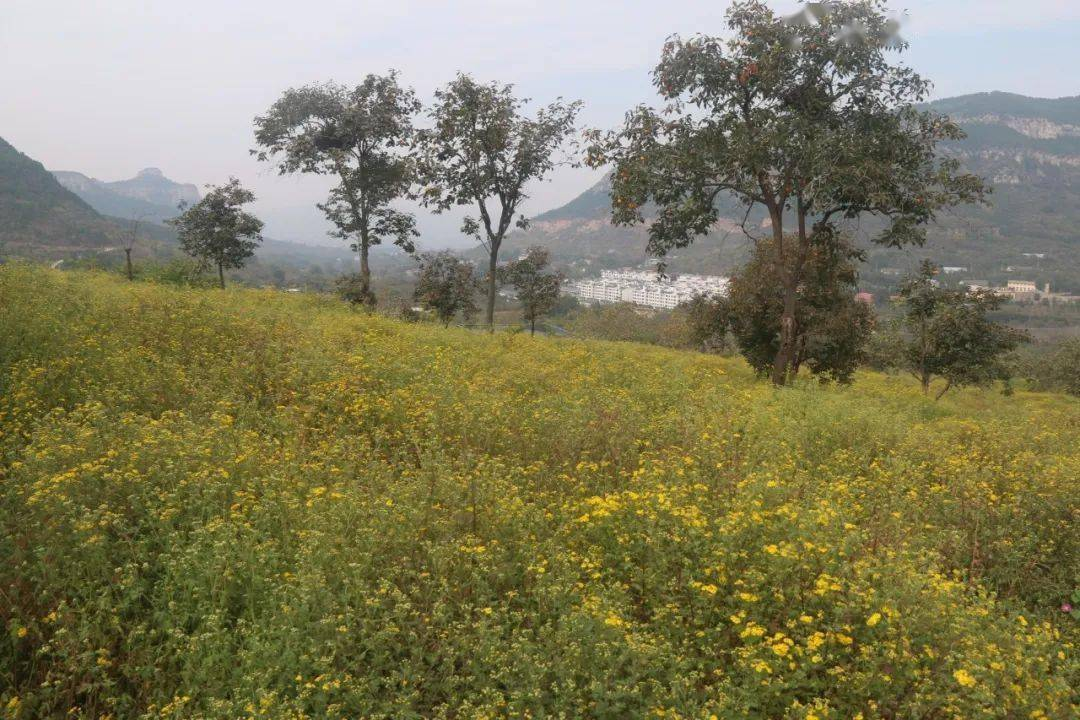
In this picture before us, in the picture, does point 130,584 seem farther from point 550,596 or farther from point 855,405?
point 855,405

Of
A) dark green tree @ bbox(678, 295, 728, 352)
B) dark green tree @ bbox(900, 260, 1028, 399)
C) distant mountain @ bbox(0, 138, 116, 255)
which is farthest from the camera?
distant mountain @ bbox(0, 138, 116, 255)

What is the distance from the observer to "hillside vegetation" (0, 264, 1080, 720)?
4082 millimetres

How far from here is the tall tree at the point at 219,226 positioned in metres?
34.9

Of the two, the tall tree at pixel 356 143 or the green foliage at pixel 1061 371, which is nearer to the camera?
the tall tree at pixel 356 143

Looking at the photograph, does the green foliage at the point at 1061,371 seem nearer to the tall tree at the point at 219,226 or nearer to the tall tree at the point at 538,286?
the tall tree at the point at 538,286

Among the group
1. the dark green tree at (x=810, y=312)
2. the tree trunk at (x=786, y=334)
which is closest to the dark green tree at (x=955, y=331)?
the dark green tree at (x=810, y=312)

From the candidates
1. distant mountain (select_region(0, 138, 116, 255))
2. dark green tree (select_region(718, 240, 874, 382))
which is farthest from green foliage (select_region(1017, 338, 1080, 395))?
distant mountain (select_region(0, 138, 116, 255))

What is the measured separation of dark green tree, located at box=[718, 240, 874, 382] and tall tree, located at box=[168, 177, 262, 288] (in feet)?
88.0

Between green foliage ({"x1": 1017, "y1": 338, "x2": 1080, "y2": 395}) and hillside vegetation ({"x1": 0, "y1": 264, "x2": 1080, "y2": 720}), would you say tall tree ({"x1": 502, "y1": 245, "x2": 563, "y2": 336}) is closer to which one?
hillside vegetation ({"x1": 0, "y1": 264, "x2": 1080, "y2": 720})

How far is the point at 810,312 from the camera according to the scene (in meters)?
20.7

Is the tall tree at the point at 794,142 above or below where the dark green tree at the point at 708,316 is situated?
above

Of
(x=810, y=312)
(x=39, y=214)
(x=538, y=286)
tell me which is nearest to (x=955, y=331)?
(x=810, y=312)

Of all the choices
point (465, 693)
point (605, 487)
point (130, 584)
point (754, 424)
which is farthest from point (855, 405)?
point (130, 584)

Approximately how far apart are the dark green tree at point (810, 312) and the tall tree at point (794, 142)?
3.41 m
